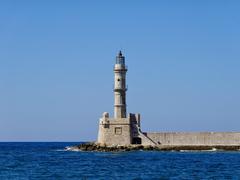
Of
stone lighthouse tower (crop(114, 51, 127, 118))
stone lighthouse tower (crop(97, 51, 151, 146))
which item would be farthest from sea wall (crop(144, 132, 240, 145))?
stone lighthouse tower (crop(114, 51, 127, 118))

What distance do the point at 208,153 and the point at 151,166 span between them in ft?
61.0

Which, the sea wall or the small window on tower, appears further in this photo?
the small window on tower

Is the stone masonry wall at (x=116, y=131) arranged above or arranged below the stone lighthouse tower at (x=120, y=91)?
below

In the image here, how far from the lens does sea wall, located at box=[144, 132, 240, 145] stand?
6316 cm

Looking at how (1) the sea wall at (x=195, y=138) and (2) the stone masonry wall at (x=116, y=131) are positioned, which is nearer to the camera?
(1) the sea wall at (x=195, y=138)

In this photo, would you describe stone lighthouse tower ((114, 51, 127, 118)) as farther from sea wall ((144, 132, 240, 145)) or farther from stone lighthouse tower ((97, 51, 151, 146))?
sea wall ((144, 132, 240, 145))

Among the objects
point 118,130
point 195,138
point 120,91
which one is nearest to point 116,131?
point 118,130

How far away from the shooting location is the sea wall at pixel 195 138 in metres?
63.2

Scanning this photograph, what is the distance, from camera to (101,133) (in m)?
65.4

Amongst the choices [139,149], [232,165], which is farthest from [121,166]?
[139,149]

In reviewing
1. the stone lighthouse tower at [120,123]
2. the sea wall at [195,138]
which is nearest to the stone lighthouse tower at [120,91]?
the stone lighthouse tower at [120,123]

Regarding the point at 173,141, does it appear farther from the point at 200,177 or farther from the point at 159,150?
the point at 200,177

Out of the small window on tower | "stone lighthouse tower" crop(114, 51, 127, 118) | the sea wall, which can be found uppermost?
"stone lighthouse tower" crop(114, 51, 127, 118)

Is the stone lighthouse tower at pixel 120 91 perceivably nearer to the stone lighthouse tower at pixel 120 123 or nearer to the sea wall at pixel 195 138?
the stone lighthouse tower at pixel 120 123
